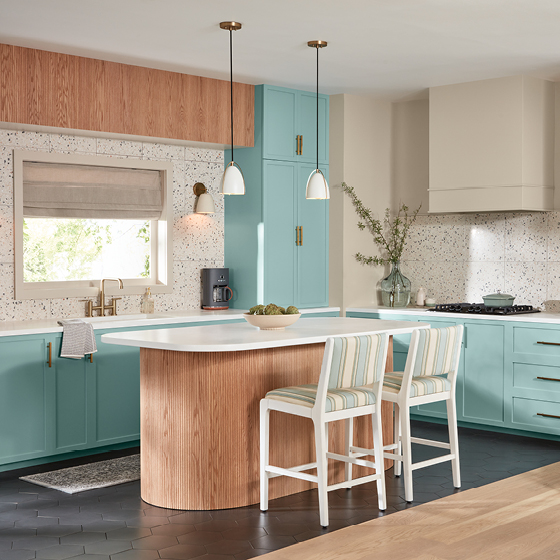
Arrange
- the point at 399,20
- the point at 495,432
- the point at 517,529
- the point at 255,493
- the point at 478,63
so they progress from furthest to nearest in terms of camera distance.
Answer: the point at 495,432 < the point at 478,63 < the point at 399,20 < the point at 255,493 < the point at 517,529

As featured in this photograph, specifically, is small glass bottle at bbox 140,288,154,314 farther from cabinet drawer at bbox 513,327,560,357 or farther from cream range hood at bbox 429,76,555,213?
cabinet drawer at bbox 513,327,560,357

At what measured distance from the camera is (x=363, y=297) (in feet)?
22.6

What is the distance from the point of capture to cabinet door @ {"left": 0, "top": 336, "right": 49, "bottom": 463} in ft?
15.5

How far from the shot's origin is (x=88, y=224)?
19.6 ft

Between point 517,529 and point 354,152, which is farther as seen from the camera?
point 354,152

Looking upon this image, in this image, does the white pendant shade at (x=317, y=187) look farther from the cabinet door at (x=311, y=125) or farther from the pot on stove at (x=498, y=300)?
the pot on stove at (x=498, y=300)

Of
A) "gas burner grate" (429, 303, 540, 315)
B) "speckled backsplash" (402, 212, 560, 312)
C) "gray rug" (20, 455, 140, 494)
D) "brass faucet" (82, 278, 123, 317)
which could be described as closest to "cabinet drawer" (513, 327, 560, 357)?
"gas burner grate" (429, 303, 540, 315)

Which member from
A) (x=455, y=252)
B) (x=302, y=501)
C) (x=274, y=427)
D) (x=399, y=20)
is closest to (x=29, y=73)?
(x=399, y=20)

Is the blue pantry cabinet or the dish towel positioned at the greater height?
the blue pantry cabinet

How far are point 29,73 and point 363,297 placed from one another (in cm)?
331

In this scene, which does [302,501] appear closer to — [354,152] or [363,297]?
[363,297]

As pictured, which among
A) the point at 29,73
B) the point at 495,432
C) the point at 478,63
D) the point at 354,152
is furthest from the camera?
the point at 354,152

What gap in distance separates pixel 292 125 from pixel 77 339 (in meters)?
2.57

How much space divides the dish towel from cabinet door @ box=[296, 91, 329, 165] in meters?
2.41
